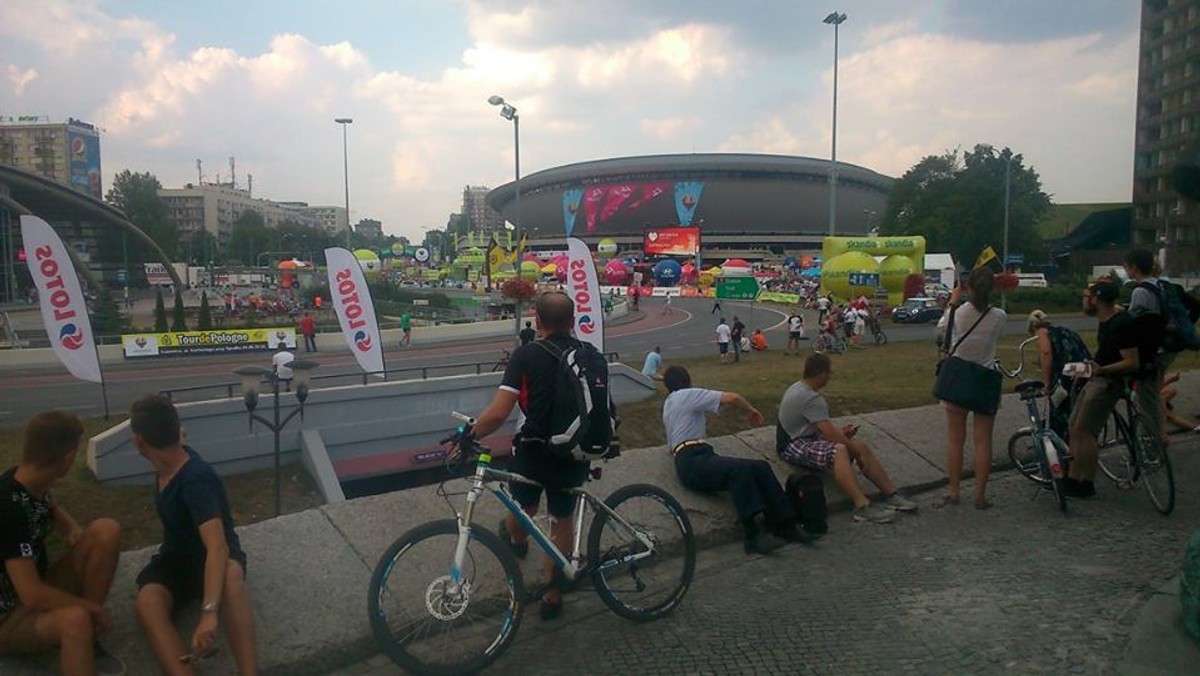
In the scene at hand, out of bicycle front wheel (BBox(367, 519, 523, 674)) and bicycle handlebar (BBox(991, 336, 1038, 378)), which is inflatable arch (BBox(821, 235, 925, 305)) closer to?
bicycle handlebar (BBox(991, 336, 1038, 378))

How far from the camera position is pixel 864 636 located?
381 centimetres

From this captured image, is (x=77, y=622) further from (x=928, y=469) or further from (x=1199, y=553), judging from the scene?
(x=928, y=469)

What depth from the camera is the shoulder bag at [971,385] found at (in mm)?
5789

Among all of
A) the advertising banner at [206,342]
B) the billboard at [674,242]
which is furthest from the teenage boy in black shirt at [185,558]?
the billboard at [674,242]

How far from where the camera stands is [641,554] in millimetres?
4250

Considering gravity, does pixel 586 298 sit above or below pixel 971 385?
above

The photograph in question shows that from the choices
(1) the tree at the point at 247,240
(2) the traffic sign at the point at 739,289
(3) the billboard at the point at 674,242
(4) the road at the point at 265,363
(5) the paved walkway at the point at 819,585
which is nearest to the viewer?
(5) the paved walkway at the point at 819,585

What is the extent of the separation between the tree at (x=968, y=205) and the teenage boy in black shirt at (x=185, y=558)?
63.2 m

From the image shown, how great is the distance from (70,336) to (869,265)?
3333 centimetres

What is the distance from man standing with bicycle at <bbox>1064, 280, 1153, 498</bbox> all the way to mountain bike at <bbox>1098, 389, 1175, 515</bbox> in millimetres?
176

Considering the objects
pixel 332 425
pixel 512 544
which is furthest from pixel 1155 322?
pixel 332 425

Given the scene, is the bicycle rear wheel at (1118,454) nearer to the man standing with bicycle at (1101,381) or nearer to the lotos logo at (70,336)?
the man standing with bicycle at (1101,381)

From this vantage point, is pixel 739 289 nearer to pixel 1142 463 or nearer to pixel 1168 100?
pixel 1168 100

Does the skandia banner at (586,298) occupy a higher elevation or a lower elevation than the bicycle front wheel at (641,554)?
higher
